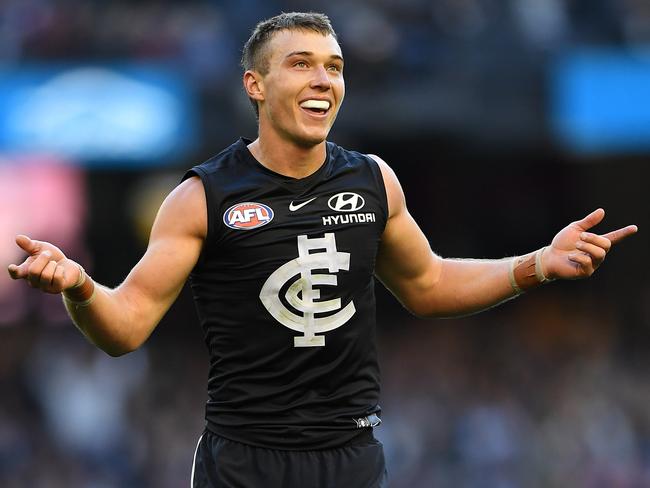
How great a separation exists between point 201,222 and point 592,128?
1002 cm

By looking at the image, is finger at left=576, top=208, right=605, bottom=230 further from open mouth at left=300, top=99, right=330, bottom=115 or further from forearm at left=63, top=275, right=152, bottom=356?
forearm at left=63, top=275, right=152, bottom=356

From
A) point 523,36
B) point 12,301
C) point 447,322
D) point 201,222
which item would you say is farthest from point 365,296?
point 12,301

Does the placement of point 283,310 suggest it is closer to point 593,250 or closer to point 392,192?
point 392,192

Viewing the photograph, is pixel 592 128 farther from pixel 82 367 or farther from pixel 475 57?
pixel 82 367

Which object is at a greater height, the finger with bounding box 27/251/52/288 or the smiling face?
the smiling face

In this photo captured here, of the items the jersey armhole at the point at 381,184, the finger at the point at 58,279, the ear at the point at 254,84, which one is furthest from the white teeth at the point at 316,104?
the finger at the point at 58,279

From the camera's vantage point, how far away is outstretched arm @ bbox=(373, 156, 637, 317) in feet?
17.6

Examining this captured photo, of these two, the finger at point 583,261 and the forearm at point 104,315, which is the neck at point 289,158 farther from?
the finger at point 583,261

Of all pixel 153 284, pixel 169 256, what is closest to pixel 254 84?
pixel 169 256

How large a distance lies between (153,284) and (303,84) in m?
0.95

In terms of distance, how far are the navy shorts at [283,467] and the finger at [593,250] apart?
1132mm

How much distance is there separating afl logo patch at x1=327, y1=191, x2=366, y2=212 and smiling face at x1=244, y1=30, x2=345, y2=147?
226 millimetres

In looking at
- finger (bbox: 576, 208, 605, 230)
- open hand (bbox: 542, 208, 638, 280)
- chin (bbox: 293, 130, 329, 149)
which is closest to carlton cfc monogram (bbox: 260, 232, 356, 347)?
chin (bbox: 293, 130, 329, 149)

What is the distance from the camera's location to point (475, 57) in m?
15.2
